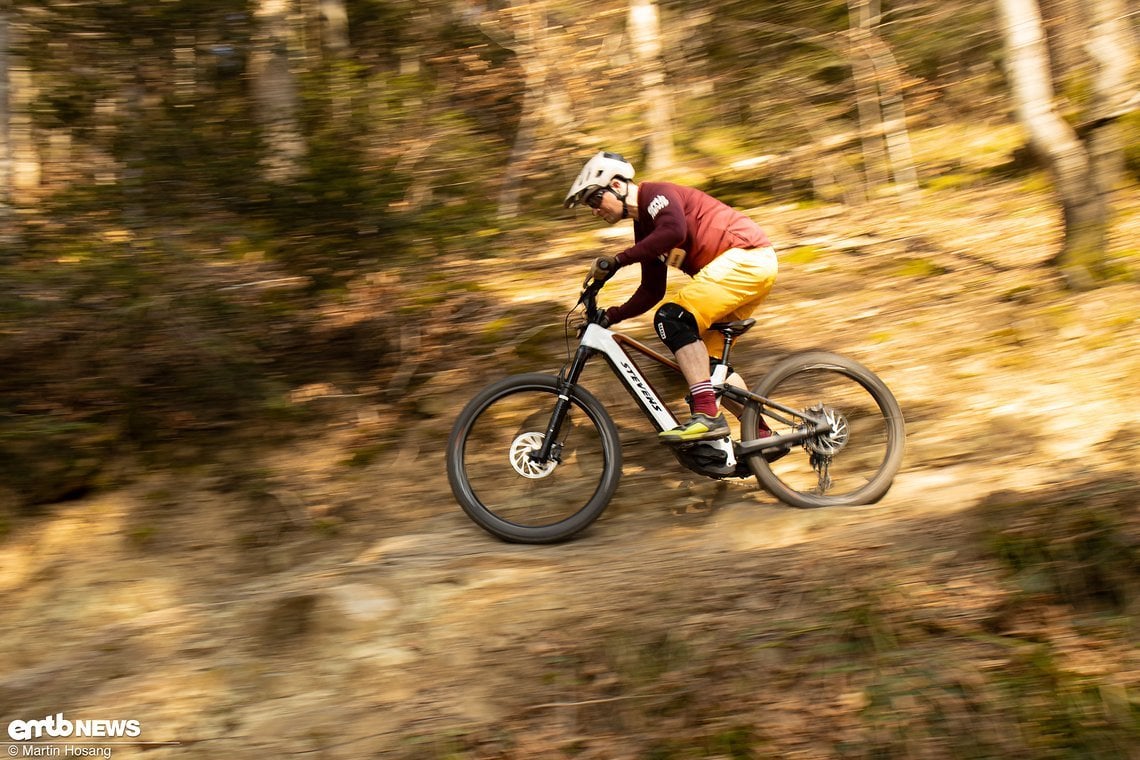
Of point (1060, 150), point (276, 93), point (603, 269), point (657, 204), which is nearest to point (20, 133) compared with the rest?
point (276, 93)

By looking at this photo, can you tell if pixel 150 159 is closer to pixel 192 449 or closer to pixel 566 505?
pixel 192 449

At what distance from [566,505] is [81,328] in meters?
3.21

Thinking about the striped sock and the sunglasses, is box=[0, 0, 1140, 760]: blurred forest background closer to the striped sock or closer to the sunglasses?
the striped sock

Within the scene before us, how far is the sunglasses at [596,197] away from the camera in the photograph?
4.99 metres

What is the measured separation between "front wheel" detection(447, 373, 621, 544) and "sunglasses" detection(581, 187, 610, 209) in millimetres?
1015

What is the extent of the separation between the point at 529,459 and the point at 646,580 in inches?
44.2

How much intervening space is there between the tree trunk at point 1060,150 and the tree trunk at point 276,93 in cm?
530

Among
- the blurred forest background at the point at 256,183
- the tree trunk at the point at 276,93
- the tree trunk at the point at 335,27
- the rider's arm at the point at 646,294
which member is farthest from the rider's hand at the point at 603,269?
the tree trunk at the point at 335,27

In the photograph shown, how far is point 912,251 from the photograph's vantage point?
25.9 feet

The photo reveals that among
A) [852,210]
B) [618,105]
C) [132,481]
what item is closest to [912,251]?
[852,210]

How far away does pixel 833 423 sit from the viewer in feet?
17.3

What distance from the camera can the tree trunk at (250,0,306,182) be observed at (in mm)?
5832

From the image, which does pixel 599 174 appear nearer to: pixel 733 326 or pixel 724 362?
pixel 733 326

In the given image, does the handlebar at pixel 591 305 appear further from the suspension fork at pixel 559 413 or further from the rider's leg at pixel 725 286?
the rider's leg at pixel 725 286
